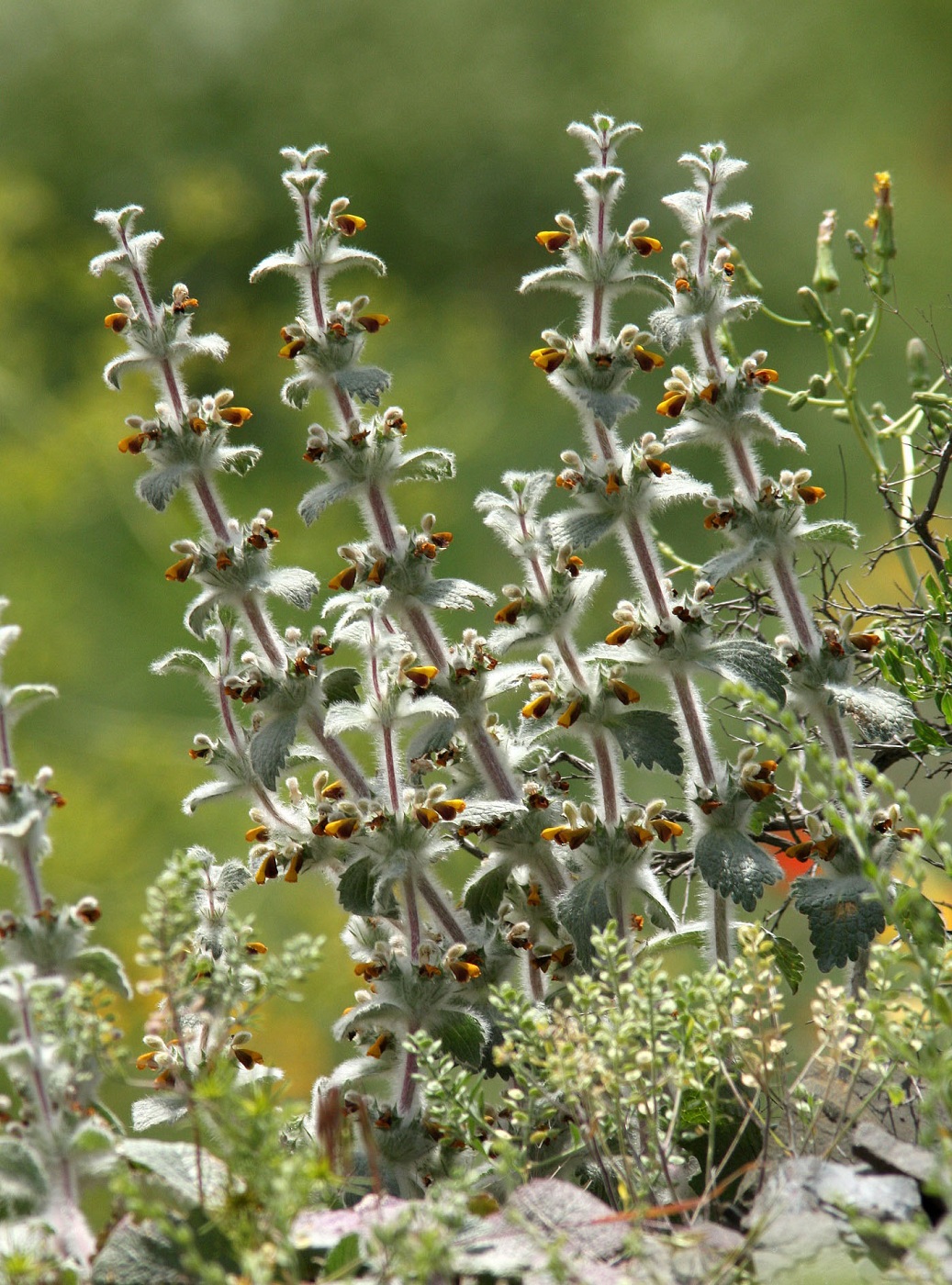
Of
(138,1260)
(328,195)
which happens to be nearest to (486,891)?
(138,1260)

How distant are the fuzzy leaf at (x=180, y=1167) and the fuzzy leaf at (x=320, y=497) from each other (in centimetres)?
27

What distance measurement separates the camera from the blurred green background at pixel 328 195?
188 cm

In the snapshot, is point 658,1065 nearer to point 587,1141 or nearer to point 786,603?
point 587,1141

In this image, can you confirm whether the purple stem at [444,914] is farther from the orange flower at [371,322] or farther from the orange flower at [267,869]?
the orange flower at [371,322]

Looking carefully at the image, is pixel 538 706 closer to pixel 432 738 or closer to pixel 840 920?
pixel 432 738

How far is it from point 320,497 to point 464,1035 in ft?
0.85

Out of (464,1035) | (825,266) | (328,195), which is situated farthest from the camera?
(328,195)

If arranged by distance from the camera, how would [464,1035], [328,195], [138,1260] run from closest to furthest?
[138,1260]
[464,1035]
[328,195]

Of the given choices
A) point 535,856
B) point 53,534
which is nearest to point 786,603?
point 535,856

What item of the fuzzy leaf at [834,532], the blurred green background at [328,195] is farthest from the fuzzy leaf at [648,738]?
the blurred green background at [328,195]

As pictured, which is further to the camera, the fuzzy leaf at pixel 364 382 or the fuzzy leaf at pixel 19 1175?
the fuzzy leaf at pixel 364 382

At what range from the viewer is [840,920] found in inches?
22.5

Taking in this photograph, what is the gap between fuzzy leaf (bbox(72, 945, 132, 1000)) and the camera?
47 cm

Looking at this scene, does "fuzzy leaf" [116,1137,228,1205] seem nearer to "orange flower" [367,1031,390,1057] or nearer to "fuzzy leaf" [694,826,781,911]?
"orange flower" [367,1031,390,1057]
